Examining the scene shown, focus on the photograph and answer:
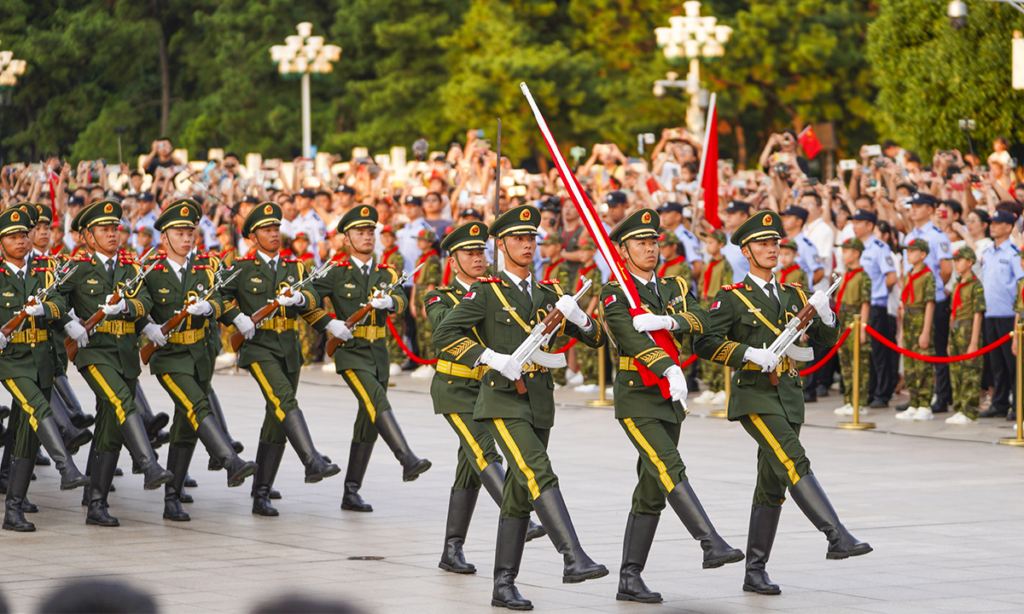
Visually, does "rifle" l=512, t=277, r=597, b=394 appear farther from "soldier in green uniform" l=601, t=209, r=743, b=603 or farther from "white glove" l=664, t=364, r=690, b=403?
"white glove" l=664, t=364, r=690, b=403

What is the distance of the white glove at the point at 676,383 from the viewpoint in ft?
24.7

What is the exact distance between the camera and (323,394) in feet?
59.6

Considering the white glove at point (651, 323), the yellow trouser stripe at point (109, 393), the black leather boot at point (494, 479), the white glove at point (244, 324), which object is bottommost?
the black leather boot at point (494, 479)

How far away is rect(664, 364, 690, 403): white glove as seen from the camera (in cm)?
753

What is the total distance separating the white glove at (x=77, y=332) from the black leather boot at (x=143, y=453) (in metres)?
0.60

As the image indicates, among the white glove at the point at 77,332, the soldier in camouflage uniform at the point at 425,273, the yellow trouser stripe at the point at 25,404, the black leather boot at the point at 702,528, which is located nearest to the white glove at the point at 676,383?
the black leather boot at the point at 702,528

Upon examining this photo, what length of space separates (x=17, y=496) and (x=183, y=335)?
4.79 ft

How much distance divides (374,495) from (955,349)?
5.95m

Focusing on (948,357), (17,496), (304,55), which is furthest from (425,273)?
(304,55)

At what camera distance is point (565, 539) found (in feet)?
24.4

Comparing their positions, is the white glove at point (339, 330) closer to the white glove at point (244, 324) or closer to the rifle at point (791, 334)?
the white glove at point (244, 324)

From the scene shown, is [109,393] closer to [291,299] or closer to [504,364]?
[291,299]

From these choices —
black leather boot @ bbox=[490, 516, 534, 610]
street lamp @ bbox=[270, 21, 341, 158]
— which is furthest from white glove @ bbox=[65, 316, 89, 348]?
street lamp @ bbox=[270, 21, 341, 158]

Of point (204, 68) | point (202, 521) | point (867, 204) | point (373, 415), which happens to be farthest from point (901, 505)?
point (204, 68)
